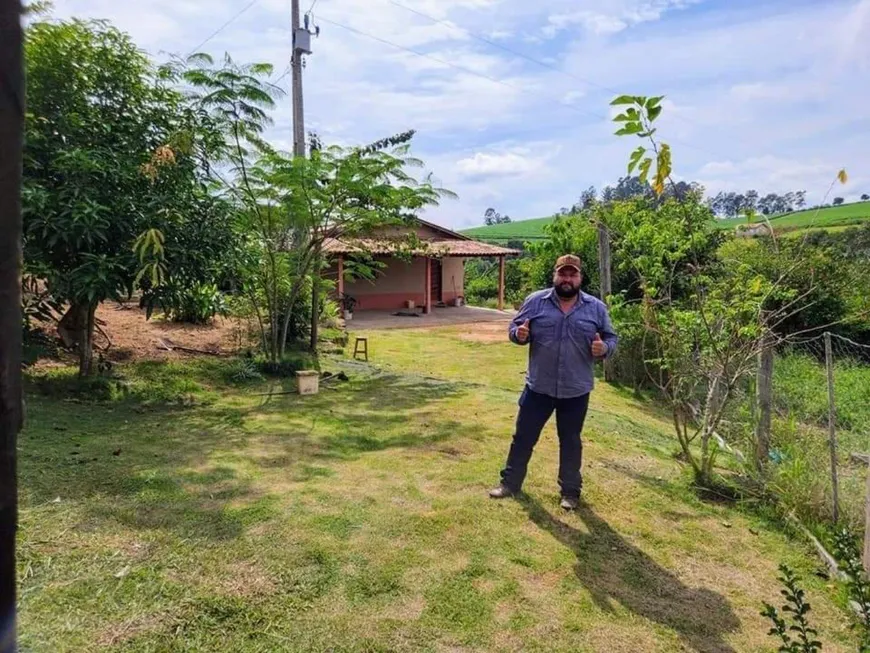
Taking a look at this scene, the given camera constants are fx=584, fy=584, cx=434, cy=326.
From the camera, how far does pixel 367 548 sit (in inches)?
122

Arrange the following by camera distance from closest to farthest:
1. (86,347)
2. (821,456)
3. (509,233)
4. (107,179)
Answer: (821,456) < (107,179) < (86,347) < (509,233)

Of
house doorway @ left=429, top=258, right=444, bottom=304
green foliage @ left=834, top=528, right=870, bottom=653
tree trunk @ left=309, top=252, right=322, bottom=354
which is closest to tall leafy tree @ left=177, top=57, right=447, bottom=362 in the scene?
tree trunk @ left=309, top=252, right=322, bottom=354

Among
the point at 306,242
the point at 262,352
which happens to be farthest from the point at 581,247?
the point at 262,352

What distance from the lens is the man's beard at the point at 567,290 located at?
12.1 ft

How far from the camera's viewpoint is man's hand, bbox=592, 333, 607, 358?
11.7 feet

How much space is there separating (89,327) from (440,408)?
13.2 feet

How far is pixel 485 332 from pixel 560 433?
11811 mm

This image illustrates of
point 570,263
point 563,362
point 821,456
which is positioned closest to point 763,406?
point 821,456

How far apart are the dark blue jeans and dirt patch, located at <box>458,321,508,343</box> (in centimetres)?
1002

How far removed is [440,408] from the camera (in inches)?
258

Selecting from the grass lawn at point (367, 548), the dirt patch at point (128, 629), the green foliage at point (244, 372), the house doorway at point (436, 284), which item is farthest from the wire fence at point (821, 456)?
the house doorway at point (436, 284)

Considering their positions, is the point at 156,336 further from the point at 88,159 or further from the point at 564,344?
the point at 564,344

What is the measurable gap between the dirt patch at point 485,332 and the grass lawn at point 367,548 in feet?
28.6

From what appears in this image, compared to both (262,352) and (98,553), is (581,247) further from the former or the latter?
(98,553)
